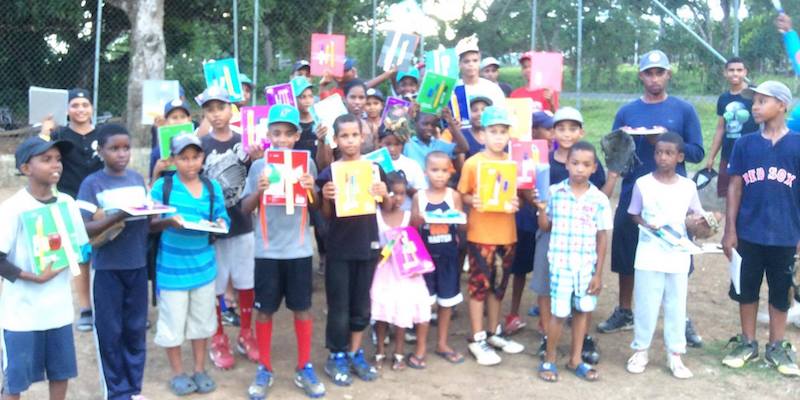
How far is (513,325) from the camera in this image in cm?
619

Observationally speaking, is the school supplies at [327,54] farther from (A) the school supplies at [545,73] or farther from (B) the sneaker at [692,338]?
(B) the sneaker at [692,338]

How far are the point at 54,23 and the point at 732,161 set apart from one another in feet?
40.0

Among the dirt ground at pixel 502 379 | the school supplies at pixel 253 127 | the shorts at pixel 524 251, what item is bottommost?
the dirt ground at pixel 502 379

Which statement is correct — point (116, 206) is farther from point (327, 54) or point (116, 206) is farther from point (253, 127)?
point (327, 54)

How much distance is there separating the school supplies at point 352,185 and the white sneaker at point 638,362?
216 centimetres

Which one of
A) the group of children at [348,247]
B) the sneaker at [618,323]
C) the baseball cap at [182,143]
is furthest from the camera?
the sneaker at [618,323]

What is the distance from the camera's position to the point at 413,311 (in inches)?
211

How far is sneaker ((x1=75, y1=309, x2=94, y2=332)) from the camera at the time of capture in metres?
6.04

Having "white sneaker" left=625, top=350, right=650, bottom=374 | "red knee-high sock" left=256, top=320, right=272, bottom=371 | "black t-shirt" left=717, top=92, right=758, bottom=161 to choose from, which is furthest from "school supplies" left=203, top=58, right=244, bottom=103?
"black t-shirt" left=717, top=92, right=758, bottom=161

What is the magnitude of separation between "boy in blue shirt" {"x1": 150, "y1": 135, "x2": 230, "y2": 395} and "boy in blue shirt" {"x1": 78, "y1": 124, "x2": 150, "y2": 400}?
0.59 ft

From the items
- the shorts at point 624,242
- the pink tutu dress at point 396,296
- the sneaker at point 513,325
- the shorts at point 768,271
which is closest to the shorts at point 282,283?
the pink tutu dress at point 396,296

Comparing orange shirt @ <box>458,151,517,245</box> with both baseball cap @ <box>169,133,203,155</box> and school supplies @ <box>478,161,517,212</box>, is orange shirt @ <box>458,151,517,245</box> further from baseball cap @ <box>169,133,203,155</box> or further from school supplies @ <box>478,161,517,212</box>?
baseball cap @ <box>169,133,203,155</box>

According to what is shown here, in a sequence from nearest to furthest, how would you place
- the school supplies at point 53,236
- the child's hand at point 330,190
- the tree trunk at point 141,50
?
the school supplies at point 53,236, the child's hand at point 330,190, the tree trunk at point 141,50

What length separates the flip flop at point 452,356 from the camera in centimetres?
561
